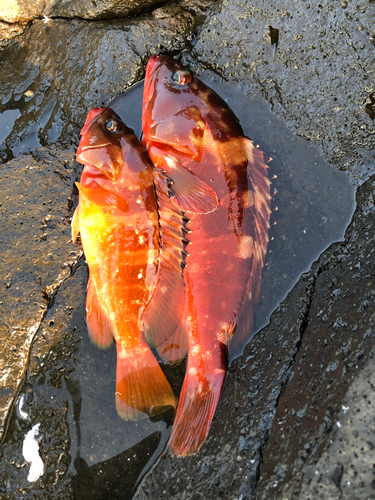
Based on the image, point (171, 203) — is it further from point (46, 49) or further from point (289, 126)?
point (46, 49)

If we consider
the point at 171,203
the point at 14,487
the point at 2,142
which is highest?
the point at 171,203

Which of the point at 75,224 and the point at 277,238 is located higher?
the point at 277,238

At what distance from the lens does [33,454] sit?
2840mm

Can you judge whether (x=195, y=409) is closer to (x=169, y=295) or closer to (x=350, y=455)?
(x=169, y=295)

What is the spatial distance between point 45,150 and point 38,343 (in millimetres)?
1829

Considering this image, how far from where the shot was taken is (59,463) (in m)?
2.84

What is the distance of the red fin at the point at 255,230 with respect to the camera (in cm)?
294

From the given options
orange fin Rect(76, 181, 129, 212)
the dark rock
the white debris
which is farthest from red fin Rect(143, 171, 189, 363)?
the white debris

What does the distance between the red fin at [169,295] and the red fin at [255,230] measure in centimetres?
50

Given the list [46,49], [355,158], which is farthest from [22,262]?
[355,158]

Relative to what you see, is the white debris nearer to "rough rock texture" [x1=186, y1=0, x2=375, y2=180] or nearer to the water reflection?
→ the water reflection

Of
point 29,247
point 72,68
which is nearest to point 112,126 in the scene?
point 72,68

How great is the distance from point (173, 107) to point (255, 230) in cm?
129

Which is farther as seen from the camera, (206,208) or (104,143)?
(104,143)
